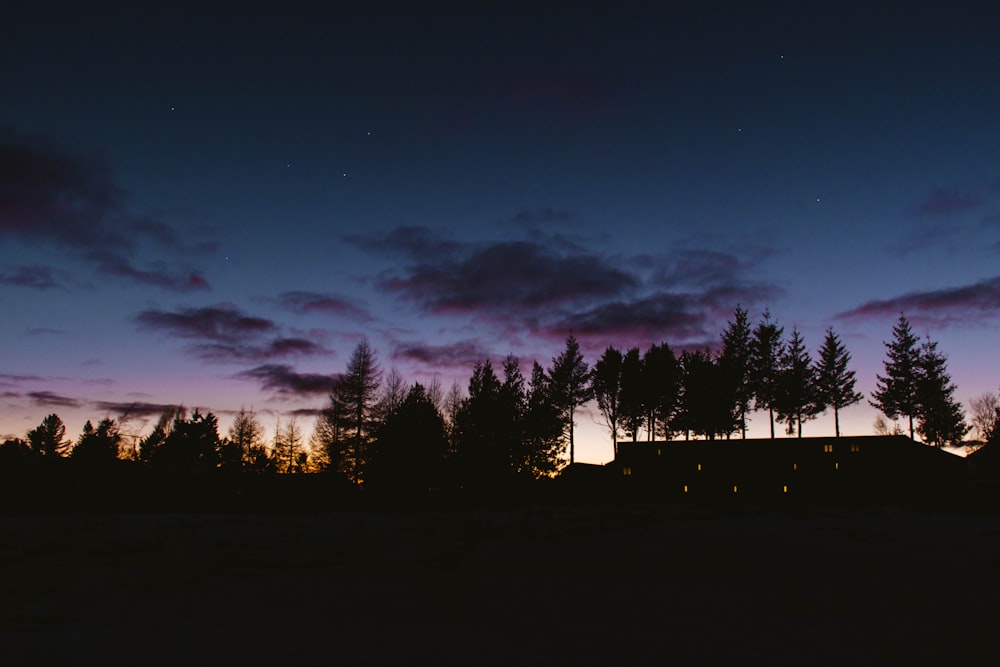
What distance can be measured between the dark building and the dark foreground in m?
27.9

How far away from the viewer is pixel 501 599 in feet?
32.3

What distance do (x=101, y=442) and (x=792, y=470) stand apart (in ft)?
235

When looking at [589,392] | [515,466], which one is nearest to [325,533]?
[515,466]

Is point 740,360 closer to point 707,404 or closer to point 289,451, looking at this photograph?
point 707,404

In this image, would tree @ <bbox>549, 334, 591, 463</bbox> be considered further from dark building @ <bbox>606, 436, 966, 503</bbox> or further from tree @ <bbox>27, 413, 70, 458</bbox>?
tree @ <bbox>27, 413, 70, 458</bbox>

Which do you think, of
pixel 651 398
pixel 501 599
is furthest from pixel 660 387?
pixel 501 599

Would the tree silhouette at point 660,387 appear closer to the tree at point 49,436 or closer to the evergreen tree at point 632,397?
the evergreen tree at point 632,397

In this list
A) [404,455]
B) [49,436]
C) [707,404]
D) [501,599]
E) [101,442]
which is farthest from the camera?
[49,436]

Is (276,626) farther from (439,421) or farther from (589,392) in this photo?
(589,392)

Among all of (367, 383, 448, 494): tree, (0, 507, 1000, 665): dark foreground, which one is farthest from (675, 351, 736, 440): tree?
(0, 507, 1000, 665): dark foreground

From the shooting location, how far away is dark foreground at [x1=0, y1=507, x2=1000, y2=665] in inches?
270

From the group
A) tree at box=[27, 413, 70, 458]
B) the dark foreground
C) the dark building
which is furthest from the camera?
tree at box=[27, 413, 70, 458]

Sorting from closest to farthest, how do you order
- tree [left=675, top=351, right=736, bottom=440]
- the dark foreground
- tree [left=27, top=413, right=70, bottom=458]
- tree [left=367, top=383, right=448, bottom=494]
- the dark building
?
the dark foreground → tree [left=367, top=383, right=448, bottom=494] → the dark building → tree [left=675, top=351, right=736, bottom=440] → tree [left=27, top=413, right=70, bottom=458]

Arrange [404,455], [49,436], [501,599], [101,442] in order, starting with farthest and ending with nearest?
[49,436], [101,442], [404,455], [501,599]
